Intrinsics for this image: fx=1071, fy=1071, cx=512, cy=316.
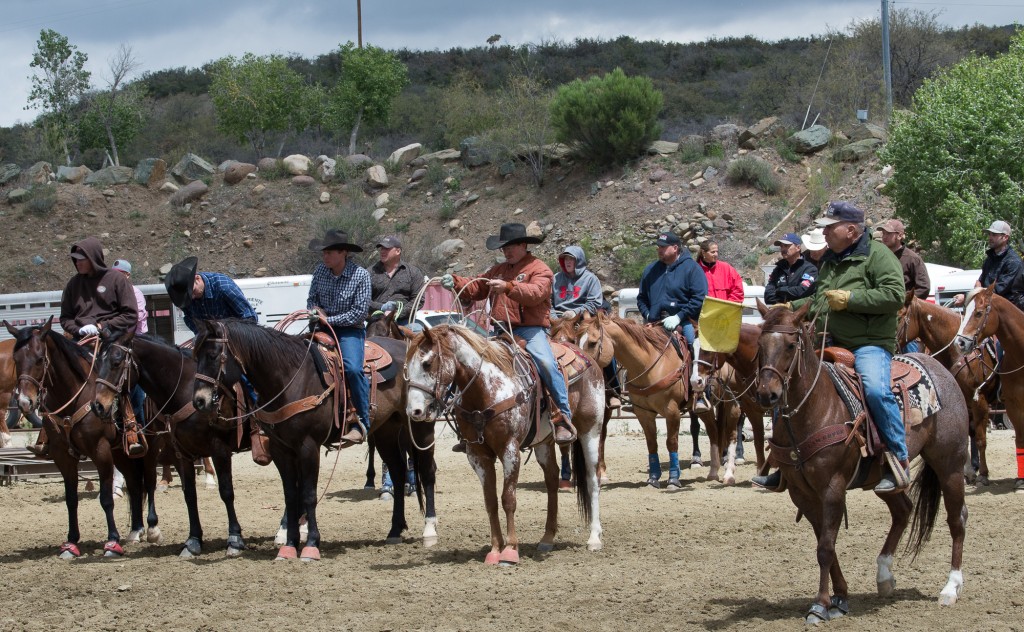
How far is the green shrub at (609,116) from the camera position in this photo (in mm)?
38938

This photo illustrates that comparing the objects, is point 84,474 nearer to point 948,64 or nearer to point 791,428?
point 791,428

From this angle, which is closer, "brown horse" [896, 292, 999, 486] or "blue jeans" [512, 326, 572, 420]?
"blue jeans" [512, 326, 572, 420]

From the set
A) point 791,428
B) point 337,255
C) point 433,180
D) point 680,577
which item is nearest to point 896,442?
point 791,428

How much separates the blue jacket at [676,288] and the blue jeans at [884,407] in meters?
5.60

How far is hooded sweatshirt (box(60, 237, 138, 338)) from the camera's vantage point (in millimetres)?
10094

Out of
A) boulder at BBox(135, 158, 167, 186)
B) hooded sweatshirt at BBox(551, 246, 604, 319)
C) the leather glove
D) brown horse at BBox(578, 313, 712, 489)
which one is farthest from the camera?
boulder at BBox(135, 158, 167, 186)

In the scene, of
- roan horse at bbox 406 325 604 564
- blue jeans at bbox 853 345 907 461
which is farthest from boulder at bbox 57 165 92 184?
blue jeans at bbox 853 345 907 461

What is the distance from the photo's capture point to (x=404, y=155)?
4672cm

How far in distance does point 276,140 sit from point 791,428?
159ft

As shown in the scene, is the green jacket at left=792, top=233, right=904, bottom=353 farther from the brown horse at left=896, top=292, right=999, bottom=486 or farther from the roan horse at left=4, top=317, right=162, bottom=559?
the roan horse at left=4, top=317, right=162, bottom=559

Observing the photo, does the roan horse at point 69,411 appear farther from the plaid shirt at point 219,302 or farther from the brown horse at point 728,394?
the brown horse at point 728,394

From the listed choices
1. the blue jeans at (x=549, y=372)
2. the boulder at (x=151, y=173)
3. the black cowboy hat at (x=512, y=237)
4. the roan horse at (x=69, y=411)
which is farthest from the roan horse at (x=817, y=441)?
the boulder at (x=151, y=173)

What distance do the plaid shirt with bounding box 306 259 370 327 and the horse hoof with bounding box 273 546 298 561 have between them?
74.9 inches

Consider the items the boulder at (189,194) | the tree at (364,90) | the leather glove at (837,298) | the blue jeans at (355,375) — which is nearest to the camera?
the leather glove at (837,298)
